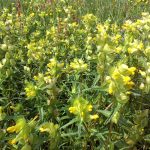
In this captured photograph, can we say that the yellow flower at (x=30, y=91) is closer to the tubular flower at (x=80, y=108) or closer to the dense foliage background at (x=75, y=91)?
the dense foliage background at (x=75, y=91)

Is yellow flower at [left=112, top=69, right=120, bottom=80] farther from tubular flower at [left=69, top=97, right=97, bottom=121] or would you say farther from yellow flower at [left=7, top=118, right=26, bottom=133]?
yellow flower at [left=7, top=118, right=26, bottom=133]

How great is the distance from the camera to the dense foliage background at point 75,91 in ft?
4.94

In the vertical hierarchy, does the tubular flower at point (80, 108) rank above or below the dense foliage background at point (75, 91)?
above

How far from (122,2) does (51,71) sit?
10.1ft

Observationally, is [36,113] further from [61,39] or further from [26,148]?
[61,39]

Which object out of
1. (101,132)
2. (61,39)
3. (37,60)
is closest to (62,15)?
(61,39)

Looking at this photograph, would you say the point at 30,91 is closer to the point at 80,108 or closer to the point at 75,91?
the point at 75,91

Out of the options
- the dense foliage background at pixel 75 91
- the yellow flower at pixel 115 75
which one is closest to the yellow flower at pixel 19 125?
the dense foliage background at pixel 75 91

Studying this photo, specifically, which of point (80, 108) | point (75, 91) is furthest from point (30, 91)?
point (80, 108)

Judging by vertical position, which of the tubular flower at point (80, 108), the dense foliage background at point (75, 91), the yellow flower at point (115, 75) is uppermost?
the yellow flower at point (115, 75)

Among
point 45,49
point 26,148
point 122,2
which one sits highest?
point 26,148

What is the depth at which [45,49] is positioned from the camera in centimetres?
271

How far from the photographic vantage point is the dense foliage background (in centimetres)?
151

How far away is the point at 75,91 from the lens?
1.95m
